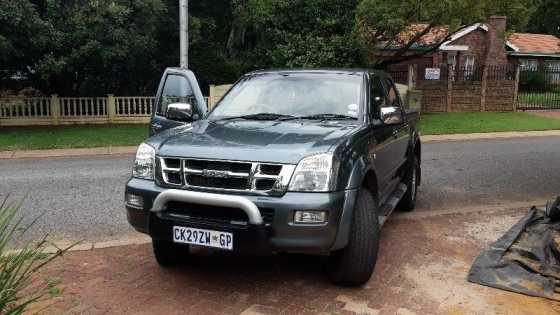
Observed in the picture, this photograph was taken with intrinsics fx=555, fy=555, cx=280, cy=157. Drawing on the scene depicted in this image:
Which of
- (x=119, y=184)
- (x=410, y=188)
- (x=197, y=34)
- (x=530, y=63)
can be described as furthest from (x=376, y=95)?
(x=530, y=63)

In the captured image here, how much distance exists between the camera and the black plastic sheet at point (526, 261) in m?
4.43

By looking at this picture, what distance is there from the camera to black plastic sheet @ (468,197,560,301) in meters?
4.43

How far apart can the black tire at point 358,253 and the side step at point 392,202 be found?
1.83 ft

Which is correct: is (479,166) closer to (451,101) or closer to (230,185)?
(230,185)

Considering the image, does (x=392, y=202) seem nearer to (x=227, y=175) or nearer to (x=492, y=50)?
(x=227, y=175)

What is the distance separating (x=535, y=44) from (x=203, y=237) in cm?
4008

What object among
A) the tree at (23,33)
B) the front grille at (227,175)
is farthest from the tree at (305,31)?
the front grille at (227,175)

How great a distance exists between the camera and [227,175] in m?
3.94

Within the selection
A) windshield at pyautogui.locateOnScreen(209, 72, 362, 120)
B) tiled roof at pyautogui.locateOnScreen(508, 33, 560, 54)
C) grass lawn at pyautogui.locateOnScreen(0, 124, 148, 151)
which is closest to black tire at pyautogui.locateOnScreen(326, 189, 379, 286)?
windshield at pyautogui.locateOnScreen(209, 72, 362, 120)

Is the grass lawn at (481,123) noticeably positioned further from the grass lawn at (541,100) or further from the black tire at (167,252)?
the black tire at (167,252)

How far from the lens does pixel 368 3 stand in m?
17.5

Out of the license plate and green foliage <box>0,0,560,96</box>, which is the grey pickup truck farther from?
green foliage <box>0,0,560,96</box>

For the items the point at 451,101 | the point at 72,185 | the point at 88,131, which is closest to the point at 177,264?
the point at 72,185

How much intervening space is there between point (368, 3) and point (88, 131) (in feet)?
31.0
